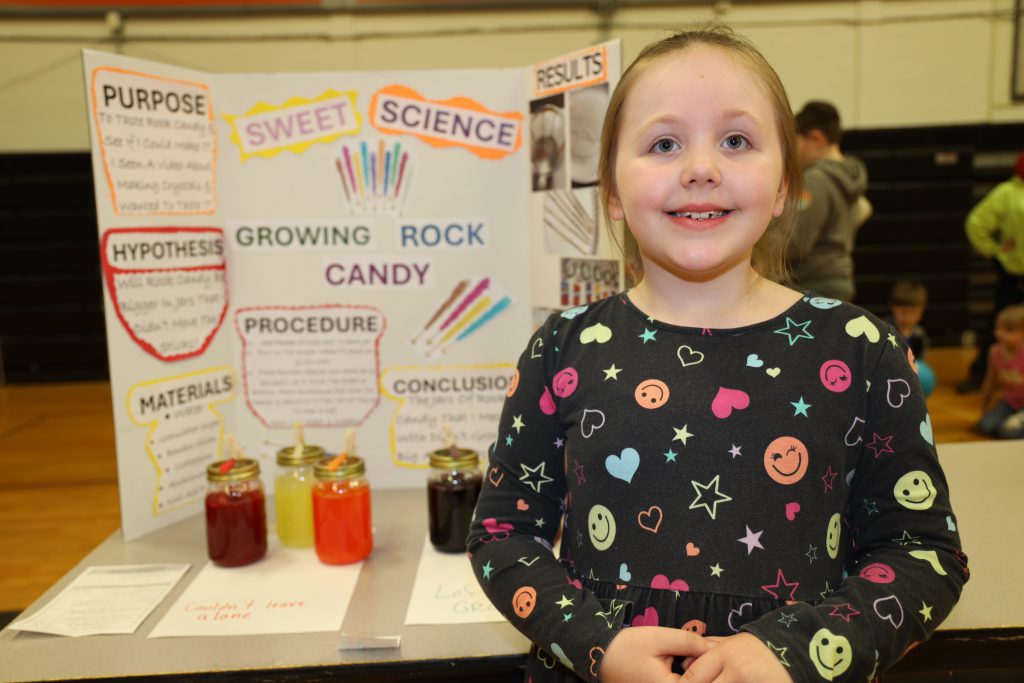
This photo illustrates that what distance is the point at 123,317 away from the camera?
5.04ft

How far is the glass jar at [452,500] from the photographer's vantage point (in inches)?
56.6

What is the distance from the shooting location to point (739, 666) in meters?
0.73

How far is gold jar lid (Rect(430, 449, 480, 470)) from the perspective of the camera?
1437 mm

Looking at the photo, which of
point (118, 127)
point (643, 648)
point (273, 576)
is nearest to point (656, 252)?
point (643, 648)

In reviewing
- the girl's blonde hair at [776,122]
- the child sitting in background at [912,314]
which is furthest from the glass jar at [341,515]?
the child sitting in background at [912,314]

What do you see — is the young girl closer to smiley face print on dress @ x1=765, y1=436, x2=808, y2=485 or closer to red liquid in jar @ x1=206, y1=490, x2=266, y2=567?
smiley face print on dress @ x1=765, y1=436, x2=808, y2=485

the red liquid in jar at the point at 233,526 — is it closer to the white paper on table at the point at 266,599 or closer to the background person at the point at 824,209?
the white paper on table at the point at 266,599

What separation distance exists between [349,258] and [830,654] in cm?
129

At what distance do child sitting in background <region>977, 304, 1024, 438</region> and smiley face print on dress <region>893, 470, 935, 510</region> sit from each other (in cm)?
383

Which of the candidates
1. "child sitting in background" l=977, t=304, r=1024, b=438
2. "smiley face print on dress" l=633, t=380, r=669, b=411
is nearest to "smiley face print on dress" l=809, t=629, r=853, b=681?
"smiley face print on dress" l=633, t=380, r=669, b=411

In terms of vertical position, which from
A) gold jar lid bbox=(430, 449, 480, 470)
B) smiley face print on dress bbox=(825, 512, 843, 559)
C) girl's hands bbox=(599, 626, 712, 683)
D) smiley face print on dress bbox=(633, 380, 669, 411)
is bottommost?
girl's hands bbox=(599, 626, 712, 683)

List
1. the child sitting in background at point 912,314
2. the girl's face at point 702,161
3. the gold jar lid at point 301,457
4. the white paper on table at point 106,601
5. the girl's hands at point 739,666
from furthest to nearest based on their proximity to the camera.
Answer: the child sitting in background at point 912,314, the gold jar lid at point 301,457, the white paper on table at point 106,601, the girl's face at point 702,161, the girl's hands at point 739,666

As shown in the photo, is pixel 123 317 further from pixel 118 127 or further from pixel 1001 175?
pixel 1001 175

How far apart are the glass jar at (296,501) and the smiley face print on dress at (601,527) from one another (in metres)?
0.74
